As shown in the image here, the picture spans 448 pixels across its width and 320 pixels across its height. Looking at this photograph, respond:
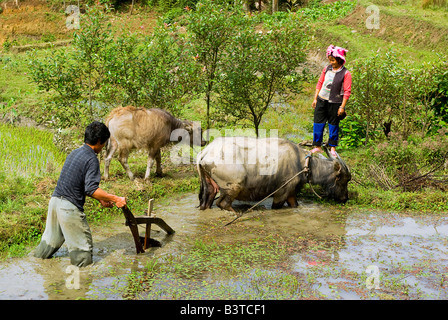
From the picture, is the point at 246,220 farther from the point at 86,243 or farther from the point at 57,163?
the point at 57,163

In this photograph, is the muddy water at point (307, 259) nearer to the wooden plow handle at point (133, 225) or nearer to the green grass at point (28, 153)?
the wooden plow handle at point (133, 225)

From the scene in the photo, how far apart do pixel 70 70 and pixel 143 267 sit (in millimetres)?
5714

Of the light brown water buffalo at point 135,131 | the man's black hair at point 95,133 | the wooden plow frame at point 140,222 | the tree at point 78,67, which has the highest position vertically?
the tree at point 78,67

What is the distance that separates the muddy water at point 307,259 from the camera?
483 cm

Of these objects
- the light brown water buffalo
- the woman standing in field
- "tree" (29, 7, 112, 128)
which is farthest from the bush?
"tree" (29, 7, 112, 128)

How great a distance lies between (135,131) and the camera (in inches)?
329

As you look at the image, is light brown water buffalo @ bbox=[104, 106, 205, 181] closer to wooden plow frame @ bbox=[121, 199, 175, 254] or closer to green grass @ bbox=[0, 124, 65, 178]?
green grass @ bbox=[0, 124, 65, 178]

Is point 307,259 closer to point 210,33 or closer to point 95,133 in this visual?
point 95,133

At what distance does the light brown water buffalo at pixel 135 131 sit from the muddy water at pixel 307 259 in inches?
50.7

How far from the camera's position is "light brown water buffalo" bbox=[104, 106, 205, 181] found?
8.33 metres

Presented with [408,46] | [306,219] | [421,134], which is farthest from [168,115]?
[408,46]

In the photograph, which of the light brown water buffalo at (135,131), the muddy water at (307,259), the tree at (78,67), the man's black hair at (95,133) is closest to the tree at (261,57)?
the light brown water buffalo at (135,131)

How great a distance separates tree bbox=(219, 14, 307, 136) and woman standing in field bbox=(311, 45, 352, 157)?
209 centimetres

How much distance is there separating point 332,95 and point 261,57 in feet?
8.83
